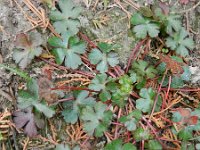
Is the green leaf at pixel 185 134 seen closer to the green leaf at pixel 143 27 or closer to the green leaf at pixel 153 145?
the green leaf at pixel 153 145

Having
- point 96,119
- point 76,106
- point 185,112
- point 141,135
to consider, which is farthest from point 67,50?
point 185,112

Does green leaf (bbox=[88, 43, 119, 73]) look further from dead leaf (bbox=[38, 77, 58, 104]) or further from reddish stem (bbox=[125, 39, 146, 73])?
dead leaf (bbox=[38, 77, 58, 104])

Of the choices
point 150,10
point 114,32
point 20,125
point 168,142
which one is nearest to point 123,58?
point 114,32

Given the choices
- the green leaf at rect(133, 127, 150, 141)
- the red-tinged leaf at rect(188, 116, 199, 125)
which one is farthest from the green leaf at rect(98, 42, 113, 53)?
the red-tinged leaf at rect(188, 116, 199, 125)

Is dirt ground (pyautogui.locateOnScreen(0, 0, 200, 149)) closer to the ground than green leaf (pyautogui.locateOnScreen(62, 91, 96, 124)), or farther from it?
farther from it

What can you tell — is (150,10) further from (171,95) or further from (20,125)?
(20,125)

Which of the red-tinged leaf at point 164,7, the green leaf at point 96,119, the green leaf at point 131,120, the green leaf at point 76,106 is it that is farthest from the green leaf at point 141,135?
the red-tinged leaf at point 164,7

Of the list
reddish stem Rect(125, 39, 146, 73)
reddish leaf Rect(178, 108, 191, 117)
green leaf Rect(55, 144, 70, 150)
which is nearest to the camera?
green leaf Rect(55, 144, 70, 150)
